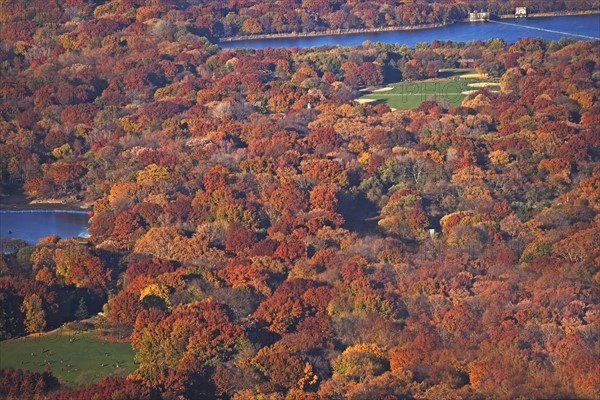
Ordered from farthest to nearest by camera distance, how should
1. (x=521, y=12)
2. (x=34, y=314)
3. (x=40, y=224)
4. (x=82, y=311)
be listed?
(x=521, y=12) < (x=40, y=224) < (x=82, y=311) < (x=34, y=314)

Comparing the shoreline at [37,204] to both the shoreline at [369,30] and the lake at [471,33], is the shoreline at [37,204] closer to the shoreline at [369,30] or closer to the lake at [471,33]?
the lake at [471,33]

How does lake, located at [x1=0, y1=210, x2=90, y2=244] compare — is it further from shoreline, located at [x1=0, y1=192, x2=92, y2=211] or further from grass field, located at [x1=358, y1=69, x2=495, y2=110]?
grass field, located at [x1=358, y1=69, x2=495, y2=110]

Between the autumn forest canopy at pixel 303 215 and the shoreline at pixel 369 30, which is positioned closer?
the autumn forest canopy at pixel 303 215

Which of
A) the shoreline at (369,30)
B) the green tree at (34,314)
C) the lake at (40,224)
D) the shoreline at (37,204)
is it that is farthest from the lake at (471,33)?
the green tree at (34,314)

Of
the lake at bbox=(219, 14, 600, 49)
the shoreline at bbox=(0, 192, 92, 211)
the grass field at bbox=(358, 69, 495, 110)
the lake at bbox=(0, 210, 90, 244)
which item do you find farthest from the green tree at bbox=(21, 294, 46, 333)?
the lake at bbox=(219, 14, 600, 49)

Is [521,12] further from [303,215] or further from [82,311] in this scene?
[82,311]

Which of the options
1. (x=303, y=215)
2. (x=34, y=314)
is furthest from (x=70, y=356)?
(x=303, y=215)

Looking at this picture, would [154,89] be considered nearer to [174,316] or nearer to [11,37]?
[11,37]
